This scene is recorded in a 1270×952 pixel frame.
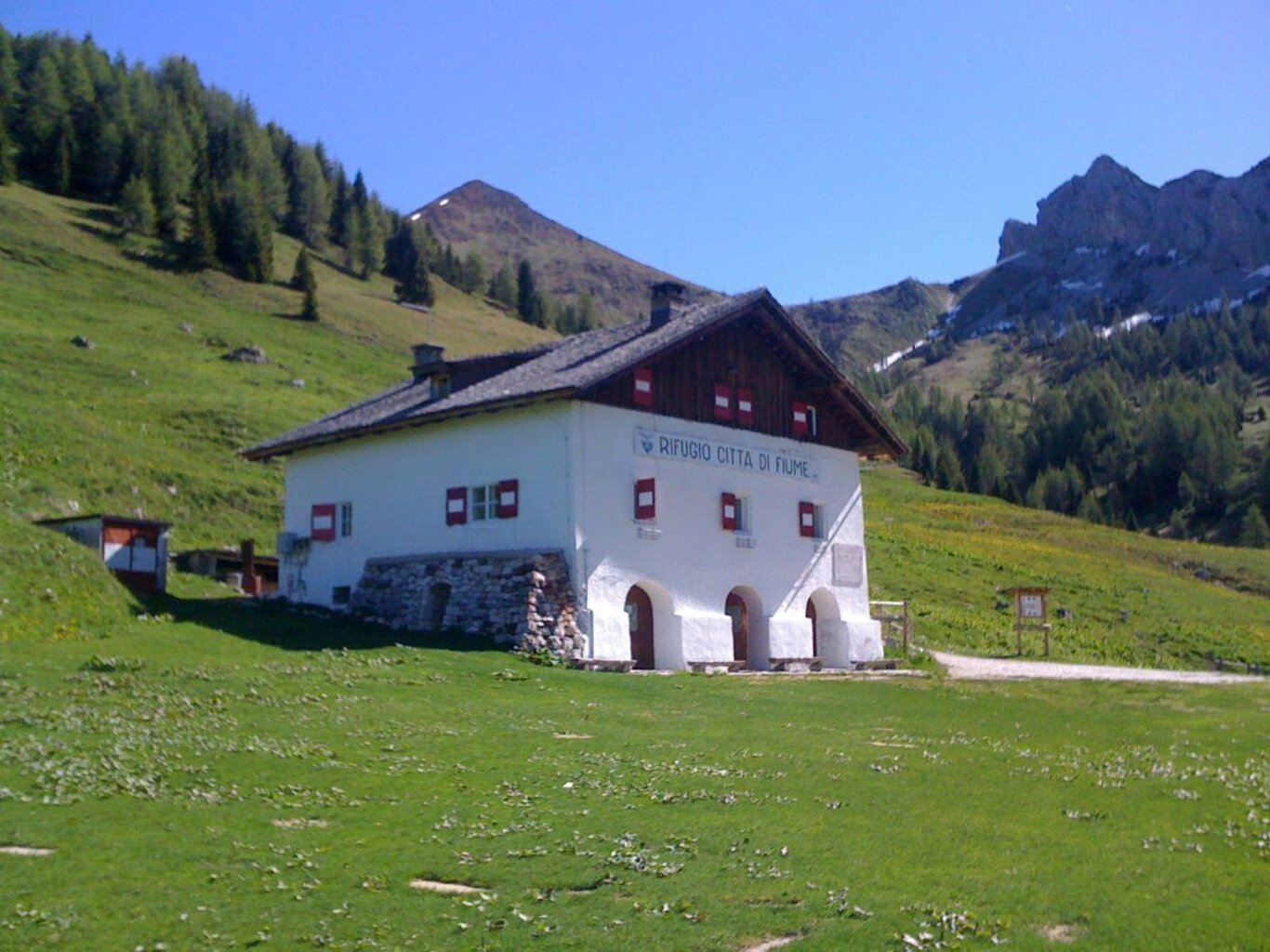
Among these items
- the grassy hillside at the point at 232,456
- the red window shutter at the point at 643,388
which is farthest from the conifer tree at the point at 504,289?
the red window shutter at the point at 643,388

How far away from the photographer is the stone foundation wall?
30.5m

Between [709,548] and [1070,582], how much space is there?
3570 cm

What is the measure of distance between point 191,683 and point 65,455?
28.5 metres

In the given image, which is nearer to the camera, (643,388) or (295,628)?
(295,628)

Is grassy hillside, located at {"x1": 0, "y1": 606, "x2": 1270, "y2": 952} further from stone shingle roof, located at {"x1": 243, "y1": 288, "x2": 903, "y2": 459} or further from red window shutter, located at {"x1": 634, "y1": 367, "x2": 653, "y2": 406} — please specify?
red window shutter, located at {"x1": 634, "y1": 367, "x2": 653, "y2": 406}

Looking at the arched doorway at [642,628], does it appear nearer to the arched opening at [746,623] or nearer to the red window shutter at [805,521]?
the arched opening at [746,623]

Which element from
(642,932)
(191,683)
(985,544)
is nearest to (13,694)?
(191,683)

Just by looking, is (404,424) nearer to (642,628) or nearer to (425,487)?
(425,487)

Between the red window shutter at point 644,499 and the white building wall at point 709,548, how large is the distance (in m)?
0.19

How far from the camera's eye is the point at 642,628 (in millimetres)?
34500

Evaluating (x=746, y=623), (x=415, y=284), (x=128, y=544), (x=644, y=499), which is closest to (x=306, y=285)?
(x=415, y=284)

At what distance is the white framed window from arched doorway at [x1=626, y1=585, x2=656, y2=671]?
4086 millimetres

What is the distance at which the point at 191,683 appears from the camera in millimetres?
20906

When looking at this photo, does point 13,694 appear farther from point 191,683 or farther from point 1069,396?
point 1069,396
